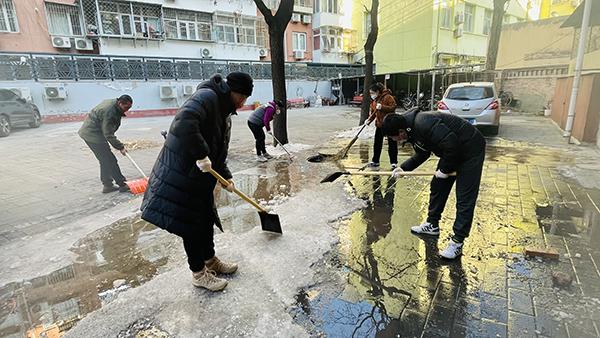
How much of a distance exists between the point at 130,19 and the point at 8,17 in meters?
5.32

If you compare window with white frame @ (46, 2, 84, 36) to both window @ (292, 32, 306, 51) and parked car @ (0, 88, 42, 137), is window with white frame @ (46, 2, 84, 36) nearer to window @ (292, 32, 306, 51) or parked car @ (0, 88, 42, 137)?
parked car @ (0, 88, 42, 137)

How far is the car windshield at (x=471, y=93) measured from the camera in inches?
348

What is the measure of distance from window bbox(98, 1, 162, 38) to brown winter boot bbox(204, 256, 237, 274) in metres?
19.5

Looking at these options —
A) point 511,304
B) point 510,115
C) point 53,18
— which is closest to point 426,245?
point 511,304

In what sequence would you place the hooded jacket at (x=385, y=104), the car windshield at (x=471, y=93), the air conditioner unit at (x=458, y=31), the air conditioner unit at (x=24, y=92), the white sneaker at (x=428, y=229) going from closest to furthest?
1. the white sneaker at (x=428, y=229)
2. the hooded jacket at (x=385, y=104)
3. the car windshield at (x=471, y=93)
4. the air conditioner unit at (x=24, y=92)
5. the air conditioner unit at (x=458, y=31)

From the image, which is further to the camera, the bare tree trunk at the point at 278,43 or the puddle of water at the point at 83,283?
the bare tree trunk at the point at 278,43

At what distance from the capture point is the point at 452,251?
2.95 m

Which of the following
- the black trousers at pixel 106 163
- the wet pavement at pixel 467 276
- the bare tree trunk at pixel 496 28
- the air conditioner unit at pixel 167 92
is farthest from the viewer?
the air conditioner unit at pixel 167 92

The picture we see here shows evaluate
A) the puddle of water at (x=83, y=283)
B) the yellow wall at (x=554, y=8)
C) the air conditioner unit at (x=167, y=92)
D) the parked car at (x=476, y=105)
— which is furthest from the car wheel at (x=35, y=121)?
the yellow wall at (x=554, y=8)

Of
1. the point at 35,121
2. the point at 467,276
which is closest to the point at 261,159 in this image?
the point at 467,276

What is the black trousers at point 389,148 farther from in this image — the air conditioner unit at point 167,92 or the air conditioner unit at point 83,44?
the air conditioner unit at point 83,44

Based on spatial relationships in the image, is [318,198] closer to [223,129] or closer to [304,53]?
[223,129]

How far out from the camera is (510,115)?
46.7 ft

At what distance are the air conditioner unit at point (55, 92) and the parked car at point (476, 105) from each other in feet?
49.6
